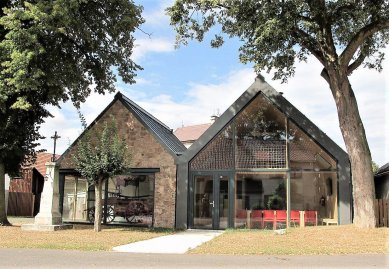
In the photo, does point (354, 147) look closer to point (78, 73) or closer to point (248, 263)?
point (248, 263)

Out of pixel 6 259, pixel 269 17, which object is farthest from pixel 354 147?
pixel 6 259

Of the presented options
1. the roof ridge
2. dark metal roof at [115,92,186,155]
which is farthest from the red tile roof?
dark metal roof at [115,92,186,155]

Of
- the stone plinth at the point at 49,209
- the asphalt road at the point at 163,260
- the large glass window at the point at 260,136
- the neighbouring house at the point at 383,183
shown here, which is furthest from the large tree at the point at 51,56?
the neighbouring house at the point at 383,183

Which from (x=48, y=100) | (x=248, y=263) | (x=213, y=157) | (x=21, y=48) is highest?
(x=21, y=48)

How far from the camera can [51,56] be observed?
18.9 metres

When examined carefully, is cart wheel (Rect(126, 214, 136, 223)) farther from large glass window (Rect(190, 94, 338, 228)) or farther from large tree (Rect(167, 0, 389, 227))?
large tree (Rect(167, 0, 389, 227))

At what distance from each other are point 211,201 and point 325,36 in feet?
27.2

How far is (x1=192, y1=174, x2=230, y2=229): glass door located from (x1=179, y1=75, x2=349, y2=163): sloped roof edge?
1337 mm

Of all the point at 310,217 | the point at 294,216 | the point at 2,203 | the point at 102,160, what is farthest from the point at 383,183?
the point at 2,203

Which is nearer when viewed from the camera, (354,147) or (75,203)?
(354,147)

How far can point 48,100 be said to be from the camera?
66.1ft

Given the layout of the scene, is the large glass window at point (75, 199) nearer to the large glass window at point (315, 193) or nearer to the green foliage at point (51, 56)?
the green foliage at point (51, 56)

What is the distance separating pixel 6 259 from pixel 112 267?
8.48 feet

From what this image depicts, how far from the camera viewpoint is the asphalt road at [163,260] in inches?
344
